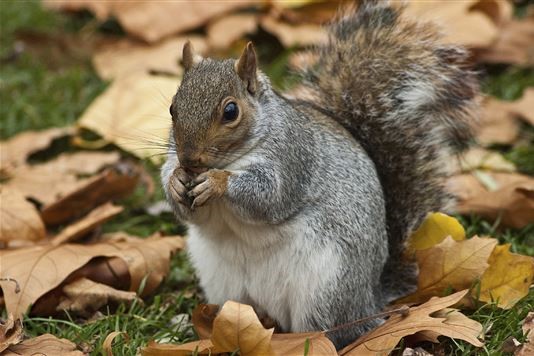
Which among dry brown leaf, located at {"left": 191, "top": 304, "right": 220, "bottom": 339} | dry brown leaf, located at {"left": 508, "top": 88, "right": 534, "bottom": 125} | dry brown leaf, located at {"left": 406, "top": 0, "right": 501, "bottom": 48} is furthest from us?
dry brown leaf, located at {"left": 406, "top": 0, "right": 501, "bottom": 48}

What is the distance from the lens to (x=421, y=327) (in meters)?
2.01

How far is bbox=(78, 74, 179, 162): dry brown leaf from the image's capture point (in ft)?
10.5

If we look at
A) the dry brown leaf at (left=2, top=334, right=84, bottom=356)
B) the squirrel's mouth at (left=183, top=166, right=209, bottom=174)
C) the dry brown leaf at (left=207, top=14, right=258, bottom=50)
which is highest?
the dry brown leaf at (left=207, top=14, right=258, bottom=50)

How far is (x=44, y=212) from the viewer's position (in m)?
2.82

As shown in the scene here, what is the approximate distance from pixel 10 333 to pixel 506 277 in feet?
4.03

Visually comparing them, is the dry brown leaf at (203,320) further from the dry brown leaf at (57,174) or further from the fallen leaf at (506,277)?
the dry brown leaf at (57,174)

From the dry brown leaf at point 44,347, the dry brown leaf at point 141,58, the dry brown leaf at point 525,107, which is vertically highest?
the dry brown leaf at point 141,58

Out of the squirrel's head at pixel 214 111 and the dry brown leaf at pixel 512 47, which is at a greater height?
the squirrel's head at pixel 214 111

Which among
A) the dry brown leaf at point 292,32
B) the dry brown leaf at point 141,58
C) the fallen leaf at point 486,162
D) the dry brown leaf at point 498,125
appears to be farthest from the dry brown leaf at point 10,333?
the dry brown leaf at point 292,32

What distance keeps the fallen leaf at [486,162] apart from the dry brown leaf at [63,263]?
→ 42.8 inches

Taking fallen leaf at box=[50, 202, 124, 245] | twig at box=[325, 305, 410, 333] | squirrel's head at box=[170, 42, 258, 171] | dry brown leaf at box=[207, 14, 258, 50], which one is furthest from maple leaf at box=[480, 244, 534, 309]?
dry brown leaf at box=[207, 14, 258, 50]

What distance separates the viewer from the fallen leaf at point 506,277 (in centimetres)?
222

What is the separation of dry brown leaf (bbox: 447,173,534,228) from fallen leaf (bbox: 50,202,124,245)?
1.02 m

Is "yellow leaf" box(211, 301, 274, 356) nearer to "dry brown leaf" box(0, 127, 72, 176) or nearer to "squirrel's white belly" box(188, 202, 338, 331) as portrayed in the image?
"squirrel's white belly" box(188, 202, 338, 331)
